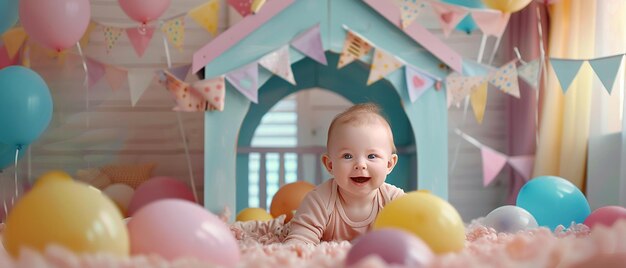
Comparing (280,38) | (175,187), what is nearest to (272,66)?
(280,38)

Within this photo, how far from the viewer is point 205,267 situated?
4.69 feet

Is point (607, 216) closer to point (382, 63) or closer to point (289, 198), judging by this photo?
point (382, 63)

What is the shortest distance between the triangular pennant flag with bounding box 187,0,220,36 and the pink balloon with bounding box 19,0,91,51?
509 mm

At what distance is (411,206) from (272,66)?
66.4 inches

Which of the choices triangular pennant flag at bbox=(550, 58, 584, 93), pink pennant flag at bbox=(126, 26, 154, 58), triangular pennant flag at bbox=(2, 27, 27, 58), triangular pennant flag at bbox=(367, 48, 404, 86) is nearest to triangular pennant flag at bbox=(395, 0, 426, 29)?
triangular pennant flag at bbox=(367, 48, 404, 86)

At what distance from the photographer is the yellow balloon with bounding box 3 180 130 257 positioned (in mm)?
1477

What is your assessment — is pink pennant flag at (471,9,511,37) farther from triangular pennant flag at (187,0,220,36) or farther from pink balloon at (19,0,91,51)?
pink balloon at (19,0,91,51)

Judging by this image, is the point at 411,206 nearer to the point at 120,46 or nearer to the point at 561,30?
the point at 561,30

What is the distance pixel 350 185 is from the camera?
2393 mm

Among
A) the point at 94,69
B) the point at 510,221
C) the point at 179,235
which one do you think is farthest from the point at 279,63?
the point at 179,235

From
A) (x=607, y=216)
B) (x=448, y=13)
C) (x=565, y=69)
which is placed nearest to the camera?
(x=607, y=216)

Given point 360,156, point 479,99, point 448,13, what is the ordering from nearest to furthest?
1. point 360,156
2. point 448,13
3. point 479,99

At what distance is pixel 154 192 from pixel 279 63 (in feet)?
3.25

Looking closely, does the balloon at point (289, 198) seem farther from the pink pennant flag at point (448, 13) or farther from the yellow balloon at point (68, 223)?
the yellow balloon at point (68, 223)
